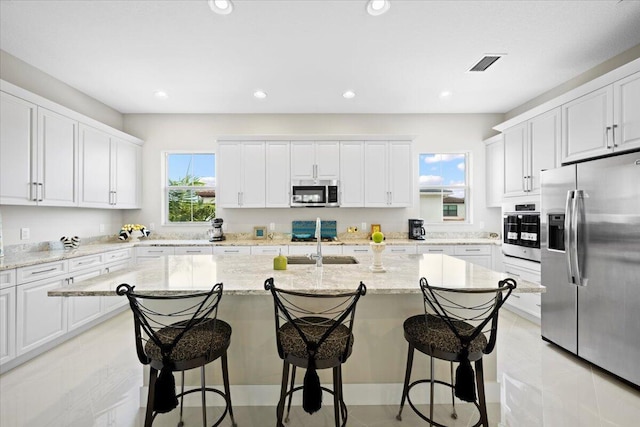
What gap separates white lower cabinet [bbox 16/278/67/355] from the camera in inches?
99.7

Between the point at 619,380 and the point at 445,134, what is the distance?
3.68m

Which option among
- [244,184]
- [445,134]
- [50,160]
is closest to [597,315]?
[445,134]

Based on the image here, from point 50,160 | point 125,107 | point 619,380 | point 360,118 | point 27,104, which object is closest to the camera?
point 619,380

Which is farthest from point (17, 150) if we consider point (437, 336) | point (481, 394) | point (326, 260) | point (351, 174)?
point (481, 394)

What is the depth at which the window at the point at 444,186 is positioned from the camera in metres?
4.93

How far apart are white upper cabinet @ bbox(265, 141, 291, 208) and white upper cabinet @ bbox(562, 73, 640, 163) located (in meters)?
3.45

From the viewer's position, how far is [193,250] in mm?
4148

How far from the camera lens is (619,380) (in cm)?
230

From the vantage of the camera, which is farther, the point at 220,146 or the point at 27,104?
the point at 220,146

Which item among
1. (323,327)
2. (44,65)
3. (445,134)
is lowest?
(323,327)

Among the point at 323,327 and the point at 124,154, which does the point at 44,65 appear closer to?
the point at 124,154

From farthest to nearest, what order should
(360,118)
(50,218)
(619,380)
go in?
(360,118) < (50,218) < (619,380)

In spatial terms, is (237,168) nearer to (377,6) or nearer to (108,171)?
(108,171)

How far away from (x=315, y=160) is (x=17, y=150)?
334 centimetres
